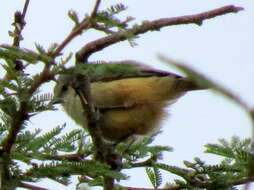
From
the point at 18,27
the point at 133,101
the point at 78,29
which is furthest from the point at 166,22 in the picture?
the point at 133,101

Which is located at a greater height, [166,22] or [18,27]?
[18,27]

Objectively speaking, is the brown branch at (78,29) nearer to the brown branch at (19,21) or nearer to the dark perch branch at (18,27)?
the dark perch branch at (18,27)

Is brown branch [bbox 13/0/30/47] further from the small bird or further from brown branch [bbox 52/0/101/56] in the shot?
the small bird

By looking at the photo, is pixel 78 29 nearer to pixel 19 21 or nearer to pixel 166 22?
pixel 166 22

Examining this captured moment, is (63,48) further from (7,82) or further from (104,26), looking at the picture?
(7,82)

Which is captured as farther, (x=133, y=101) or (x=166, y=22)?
(x=133, y=101)

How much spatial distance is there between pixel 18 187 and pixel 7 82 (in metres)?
0.59

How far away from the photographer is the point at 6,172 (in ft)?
8.20

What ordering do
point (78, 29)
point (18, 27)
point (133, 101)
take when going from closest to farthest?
point (78, 29) → point (18, 27) → point (133, 101)

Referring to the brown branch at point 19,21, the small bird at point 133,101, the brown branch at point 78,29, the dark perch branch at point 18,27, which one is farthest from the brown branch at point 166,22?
the small bird at point 133,101

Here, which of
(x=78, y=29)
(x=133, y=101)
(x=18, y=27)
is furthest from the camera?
(x=133, y=101)

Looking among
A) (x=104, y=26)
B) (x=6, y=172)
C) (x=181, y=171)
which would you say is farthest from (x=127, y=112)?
(x=104, y=26)

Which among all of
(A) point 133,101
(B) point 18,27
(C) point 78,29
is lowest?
(A) point 133,101

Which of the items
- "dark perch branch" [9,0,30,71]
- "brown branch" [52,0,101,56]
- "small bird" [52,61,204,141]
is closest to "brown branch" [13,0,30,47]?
"dark perch branch" [9,0,30,71]
